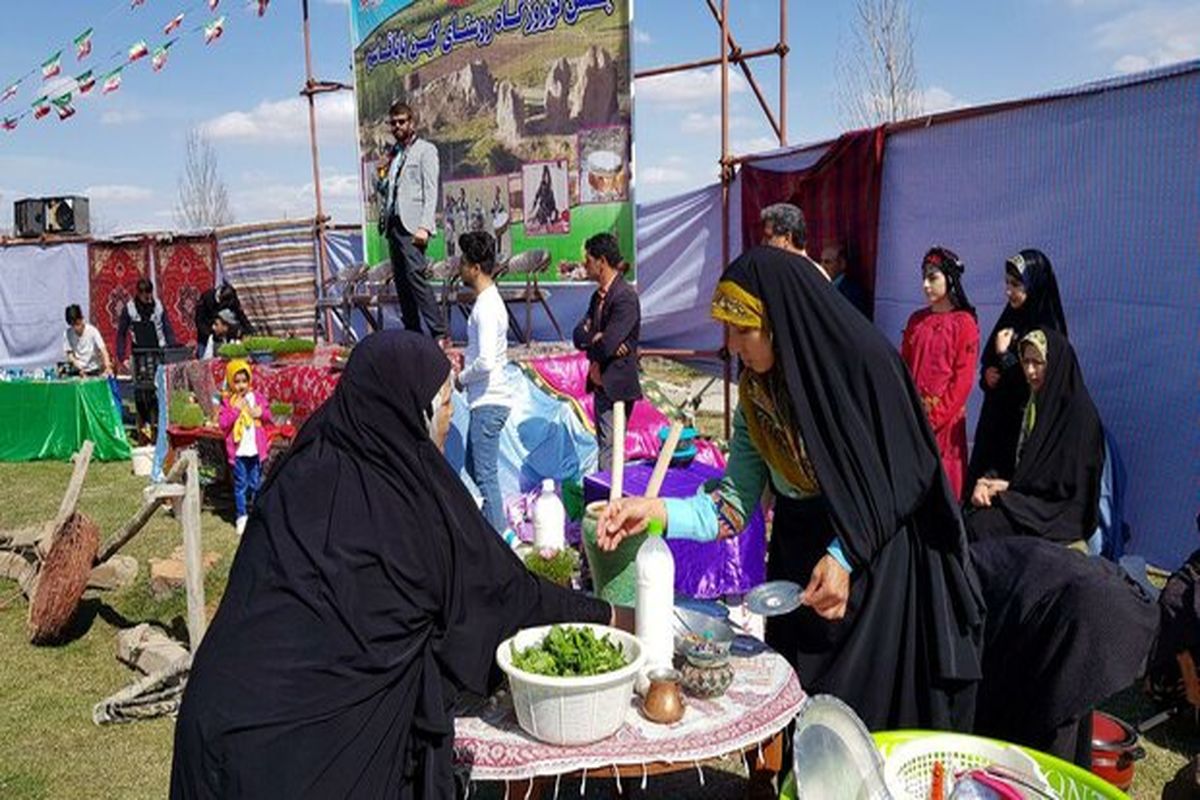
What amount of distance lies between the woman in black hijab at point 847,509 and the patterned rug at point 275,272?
395 inches

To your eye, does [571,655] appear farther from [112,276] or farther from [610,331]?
[112,276]

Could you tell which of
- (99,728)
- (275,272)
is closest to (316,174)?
(275,272)

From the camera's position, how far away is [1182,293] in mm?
3688

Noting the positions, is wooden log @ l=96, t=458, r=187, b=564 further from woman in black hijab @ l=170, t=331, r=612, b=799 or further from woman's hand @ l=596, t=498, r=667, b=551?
woman's hand @ l=596, t=498, r=667, b=551

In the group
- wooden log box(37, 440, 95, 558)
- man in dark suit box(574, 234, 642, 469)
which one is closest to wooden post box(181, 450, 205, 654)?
wooden log box(37, 440, 95, 558)

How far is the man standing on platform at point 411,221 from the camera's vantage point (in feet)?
21.4

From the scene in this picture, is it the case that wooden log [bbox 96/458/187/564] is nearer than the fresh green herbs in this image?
No

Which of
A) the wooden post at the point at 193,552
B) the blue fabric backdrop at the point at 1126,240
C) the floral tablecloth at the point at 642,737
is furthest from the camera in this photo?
the wooden post at the point at 193,552

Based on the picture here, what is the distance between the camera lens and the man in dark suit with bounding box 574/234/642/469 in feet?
16.4

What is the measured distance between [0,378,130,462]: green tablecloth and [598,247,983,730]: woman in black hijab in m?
8.47

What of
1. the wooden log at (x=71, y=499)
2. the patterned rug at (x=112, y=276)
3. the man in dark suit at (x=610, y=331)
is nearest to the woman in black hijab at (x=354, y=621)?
the man in dark suit at (x=610, y=331)

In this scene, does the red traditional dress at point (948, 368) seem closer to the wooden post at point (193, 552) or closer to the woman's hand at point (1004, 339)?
the woman's hand at point (1004, 339)

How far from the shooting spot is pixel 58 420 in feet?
29.9

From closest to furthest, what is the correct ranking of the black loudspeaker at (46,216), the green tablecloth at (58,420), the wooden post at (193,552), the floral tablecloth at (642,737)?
the floral tablecloth at (642,737) → the wooden post at (193,552) → the green tablecloth at (58,420) → the black loudspeaker at (46,216)
